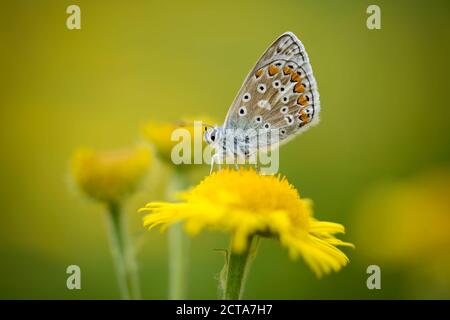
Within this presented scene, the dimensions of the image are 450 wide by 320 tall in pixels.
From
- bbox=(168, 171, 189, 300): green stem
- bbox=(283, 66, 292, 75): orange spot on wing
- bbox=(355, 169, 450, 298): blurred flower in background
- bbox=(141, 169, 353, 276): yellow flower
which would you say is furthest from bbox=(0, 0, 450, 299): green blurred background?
bbox=(141, 169, 353, 276): yellow flower

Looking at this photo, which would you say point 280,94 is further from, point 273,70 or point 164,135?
point 164,135

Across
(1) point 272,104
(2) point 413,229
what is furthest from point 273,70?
(2) point 413,229

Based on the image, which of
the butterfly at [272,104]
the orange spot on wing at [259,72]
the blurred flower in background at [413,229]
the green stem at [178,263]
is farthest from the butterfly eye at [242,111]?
the blurred flower in background at [413,229]

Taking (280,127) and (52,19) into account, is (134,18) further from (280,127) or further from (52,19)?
(280,127)

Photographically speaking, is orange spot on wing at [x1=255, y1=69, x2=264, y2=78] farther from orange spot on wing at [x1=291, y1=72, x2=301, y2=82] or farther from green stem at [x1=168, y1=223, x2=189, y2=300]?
green stem at [x1=168, y1=223, x2=189, y2=300]

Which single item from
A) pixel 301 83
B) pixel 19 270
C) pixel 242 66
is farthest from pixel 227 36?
pixel 301 83

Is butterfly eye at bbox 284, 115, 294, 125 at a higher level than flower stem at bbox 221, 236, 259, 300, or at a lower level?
higher
